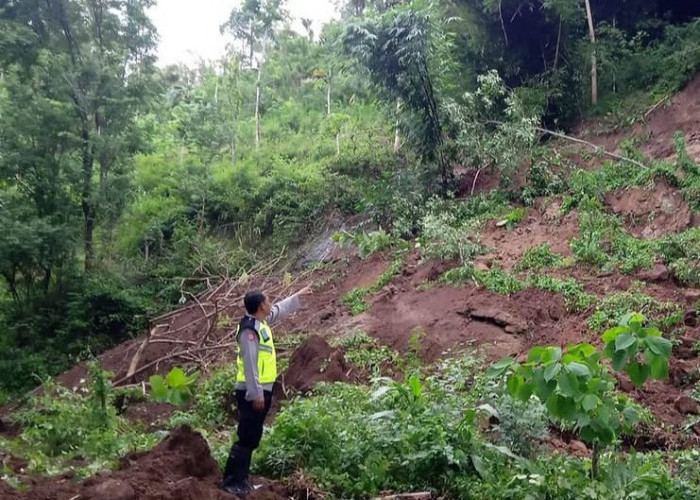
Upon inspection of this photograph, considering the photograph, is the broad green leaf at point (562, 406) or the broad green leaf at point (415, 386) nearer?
the broad green leaf at point (562, 406)

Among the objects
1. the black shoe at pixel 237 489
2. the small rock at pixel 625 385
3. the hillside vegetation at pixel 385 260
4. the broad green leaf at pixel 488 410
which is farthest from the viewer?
the small rock at pixel 625 385

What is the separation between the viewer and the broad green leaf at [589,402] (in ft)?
12.2

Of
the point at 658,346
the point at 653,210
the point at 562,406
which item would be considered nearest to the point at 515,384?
the point at 562,406

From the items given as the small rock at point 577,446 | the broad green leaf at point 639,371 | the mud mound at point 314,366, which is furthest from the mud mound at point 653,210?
the broad green leaf at point 639,371

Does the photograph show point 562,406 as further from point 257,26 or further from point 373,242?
point 257,26

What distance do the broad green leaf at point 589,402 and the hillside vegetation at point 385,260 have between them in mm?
38

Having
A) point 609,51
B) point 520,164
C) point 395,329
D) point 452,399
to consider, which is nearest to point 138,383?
point 395,329

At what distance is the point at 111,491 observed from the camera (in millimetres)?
4180

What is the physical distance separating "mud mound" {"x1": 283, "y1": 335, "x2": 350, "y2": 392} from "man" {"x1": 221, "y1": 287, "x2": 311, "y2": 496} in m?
3.07

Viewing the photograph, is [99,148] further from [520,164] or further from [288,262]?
[520,164]

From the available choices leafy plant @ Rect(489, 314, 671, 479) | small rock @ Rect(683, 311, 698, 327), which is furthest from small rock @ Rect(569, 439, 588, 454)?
small rock @ Rect(683, 311, 698, 327)

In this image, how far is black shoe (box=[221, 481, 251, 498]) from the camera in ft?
15.0

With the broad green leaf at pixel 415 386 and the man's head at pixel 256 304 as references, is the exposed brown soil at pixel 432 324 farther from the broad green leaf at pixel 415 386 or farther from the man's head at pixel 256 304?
the broad green leaf at pixel 415 386

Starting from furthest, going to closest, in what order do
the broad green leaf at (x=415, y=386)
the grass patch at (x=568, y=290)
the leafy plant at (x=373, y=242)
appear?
the leafy plant at (x=373, y=242), the grass patch at (x=568, y=290), the broad green leaf at (x=415, y=386)
